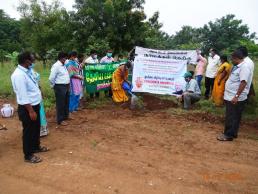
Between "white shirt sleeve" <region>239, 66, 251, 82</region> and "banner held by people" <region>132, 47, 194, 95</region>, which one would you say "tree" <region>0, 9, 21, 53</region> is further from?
"white shirt sleeve" <region>239, 66, 251, 82</region>

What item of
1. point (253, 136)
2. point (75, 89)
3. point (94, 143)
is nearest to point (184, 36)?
point (75, 89)

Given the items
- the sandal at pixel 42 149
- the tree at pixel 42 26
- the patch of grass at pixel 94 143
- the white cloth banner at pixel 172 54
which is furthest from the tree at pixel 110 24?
the sandal at pixel 42 149

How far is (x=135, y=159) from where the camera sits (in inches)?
217

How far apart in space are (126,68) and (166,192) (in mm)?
5847

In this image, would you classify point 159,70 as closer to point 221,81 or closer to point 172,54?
point 172,54

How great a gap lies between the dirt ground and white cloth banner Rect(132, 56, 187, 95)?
2.06 metres

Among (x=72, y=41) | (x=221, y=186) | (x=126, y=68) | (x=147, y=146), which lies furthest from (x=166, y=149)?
(x=72, y=41)

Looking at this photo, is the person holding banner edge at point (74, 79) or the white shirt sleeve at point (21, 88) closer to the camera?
the white shirt sleeve at point (21, 88)

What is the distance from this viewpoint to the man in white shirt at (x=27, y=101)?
5.04 meters

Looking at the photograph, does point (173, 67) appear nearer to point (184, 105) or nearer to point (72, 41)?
point (184, 105)

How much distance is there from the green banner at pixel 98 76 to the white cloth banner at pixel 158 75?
33.1 inches

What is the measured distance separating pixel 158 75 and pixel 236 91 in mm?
3956

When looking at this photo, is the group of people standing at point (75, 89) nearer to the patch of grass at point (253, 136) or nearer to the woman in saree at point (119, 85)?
the woman in saree at point (119, 85)

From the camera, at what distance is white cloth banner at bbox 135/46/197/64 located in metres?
9.88
